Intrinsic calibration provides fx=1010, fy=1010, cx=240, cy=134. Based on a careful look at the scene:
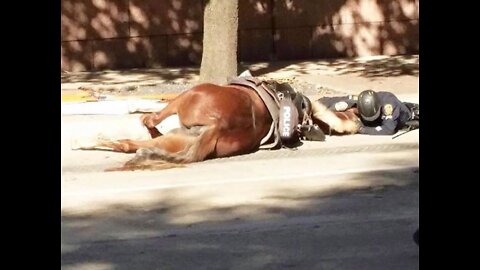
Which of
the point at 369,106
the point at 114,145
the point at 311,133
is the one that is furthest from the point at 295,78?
the point at 114,145

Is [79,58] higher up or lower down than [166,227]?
higher up

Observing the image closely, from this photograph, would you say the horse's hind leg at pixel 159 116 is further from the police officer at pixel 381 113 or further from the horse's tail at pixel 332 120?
the police officer at pixel 381 113

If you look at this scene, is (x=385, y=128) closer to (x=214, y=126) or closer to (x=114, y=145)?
(x=214, y=126)

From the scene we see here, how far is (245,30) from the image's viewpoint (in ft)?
55.2

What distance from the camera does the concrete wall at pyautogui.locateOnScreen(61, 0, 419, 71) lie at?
16.3 metres

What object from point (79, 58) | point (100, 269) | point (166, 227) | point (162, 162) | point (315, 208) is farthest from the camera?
point (79, 58)

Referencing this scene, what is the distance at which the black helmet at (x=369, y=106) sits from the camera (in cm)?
1015

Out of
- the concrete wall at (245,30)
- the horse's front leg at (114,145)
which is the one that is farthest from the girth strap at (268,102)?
the concrete wall at (245,30)
